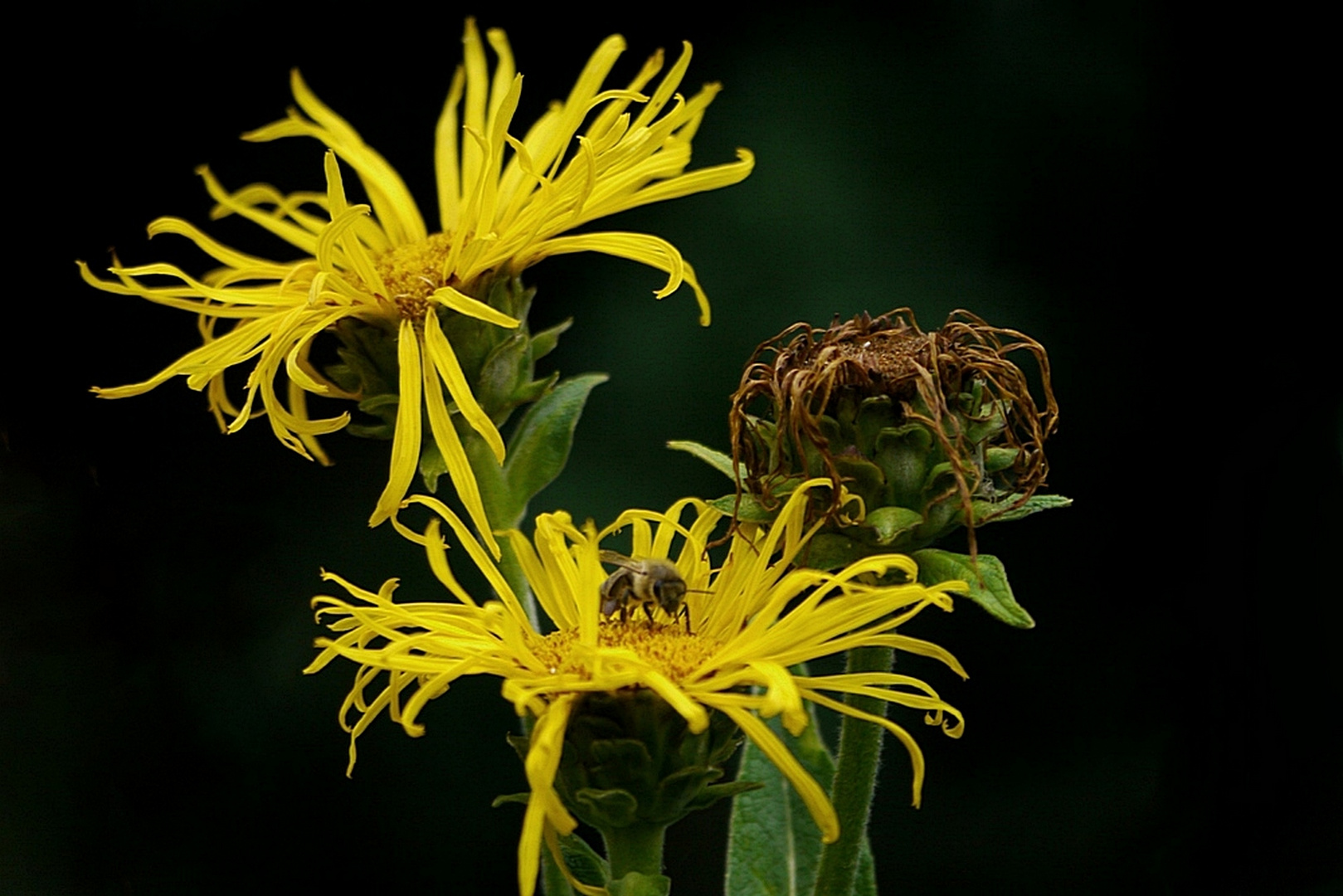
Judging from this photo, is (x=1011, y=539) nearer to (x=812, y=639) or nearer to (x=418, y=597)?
(x=418, y=597)

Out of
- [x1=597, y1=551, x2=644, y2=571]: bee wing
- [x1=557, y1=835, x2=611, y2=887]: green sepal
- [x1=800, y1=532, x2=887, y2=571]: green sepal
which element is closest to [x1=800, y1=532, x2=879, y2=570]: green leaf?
[x1=800, y1=532, x2=887, y2=571]: green sepal

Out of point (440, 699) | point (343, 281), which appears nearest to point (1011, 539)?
point (440, 699)

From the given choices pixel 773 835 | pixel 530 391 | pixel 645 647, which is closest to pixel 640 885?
pixel 645 647

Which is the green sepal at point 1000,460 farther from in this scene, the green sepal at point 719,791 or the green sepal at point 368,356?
the green sepal at point 368,356

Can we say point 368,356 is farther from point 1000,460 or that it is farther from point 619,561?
point 1000,460

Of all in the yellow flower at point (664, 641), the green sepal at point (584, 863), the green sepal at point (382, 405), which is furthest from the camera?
the green sepal at point (382, 405)

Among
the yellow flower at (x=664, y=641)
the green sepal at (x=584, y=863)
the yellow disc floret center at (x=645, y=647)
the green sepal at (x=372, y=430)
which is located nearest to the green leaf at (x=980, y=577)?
the yellow flower at (x=664, y=641)
